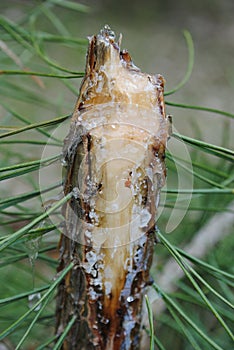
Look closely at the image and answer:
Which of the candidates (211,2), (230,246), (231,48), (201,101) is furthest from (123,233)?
(211,2)

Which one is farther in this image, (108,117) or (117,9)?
(117,9)

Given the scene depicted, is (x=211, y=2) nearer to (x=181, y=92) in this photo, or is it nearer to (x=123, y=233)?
(x=181, y=92)

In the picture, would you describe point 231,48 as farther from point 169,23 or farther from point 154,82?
point 154,82

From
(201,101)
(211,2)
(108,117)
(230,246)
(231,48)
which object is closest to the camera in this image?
(108,117)

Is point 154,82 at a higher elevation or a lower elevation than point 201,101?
lower

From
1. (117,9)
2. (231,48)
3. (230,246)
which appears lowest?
(230,246)

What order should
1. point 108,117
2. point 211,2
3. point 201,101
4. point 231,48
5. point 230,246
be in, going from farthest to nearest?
1. point 211,2
2. point 231,48
3. point 201,101
4. point 230,246
5. point 108,117

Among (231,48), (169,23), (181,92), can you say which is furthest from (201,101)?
(169,23)
